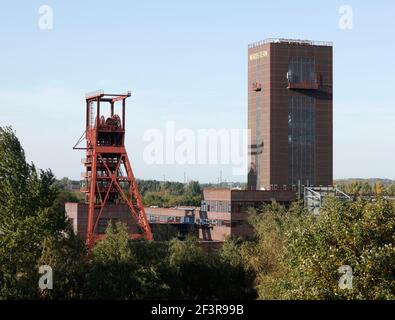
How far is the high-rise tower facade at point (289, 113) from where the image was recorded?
113312 millimetres

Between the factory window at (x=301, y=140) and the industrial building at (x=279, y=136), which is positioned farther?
the factory window at (x=301, y=140)

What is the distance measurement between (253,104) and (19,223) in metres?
70.4

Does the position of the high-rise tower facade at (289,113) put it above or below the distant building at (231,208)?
above

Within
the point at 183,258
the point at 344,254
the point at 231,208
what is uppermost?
the point at 344,254

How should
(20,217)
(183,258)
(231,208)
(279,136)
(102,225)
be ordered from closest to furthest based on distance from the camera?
(20,217) < (183,258) < (102,225) < (231,208) < (279,136)

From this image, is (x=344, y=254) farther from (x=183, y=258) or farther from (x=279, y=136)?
(x=279, y=136)

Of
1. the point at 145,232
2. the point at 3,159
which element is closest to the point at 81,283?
the point at 3,159

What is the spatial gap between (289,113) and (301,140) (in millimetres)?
4493

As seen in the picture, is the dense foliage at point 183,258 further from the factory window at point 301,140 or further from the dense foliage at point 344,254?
the factory window at point 301,140

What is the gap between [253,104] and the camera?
117 meters

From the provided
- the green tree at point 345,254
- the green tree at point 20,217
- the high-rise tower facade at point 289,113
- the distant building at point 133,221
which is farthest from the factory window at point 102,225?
the green tree at point 345,254

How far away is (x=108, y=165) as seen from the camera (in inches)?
3442

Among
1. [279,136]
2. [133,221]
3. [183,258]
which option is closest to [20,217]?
[183,258]
